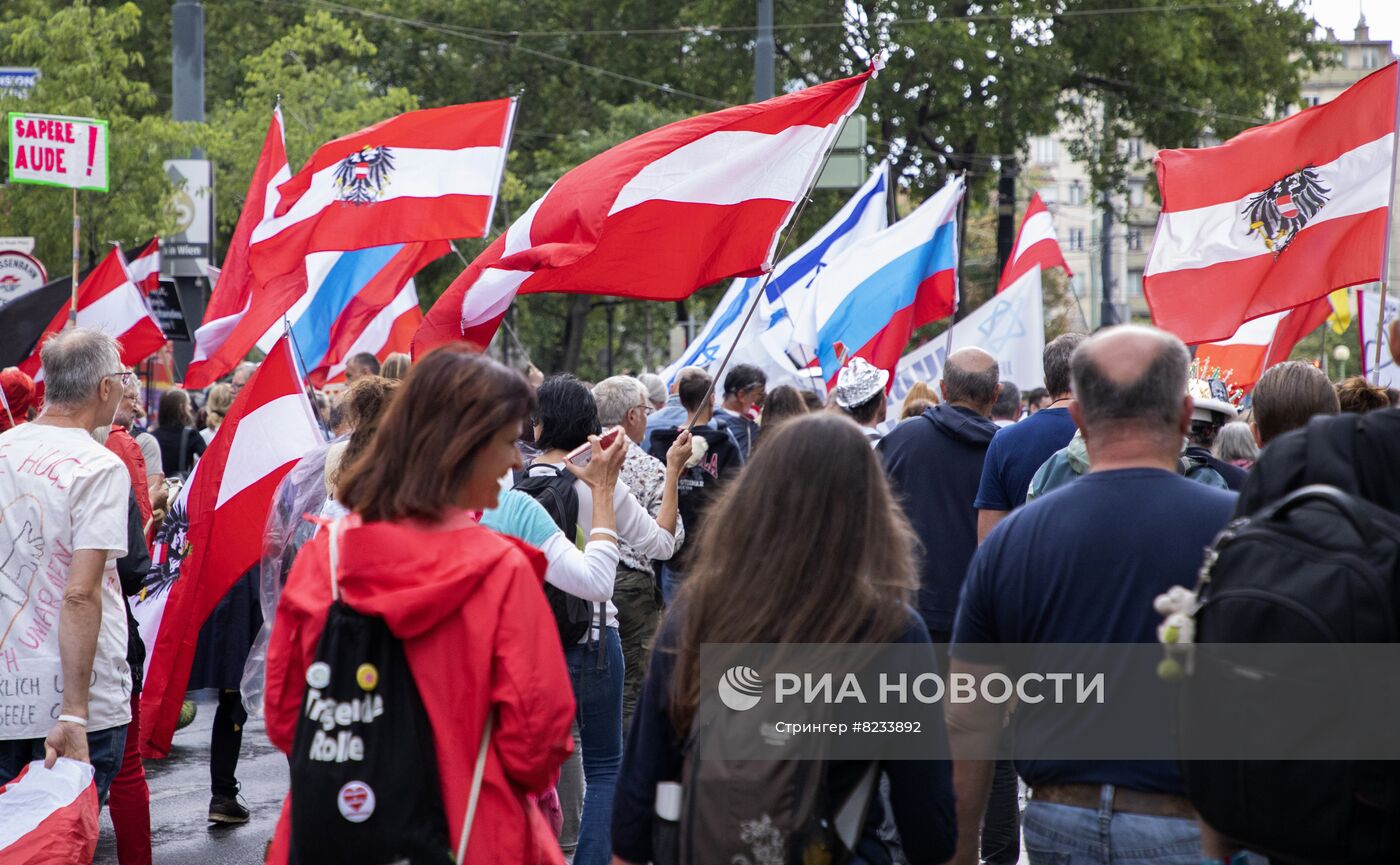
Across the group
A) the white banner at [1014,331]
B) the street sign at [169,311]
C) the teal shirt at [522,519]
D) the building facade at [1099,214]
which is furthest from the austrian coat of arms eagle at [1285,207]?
the building facade at [1099,214]

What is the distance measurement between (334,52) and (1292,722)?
1314 inches

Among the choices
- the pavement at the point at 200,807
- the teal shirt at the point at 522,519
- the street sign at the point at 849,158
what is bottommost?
the pavement at the point at 200,807

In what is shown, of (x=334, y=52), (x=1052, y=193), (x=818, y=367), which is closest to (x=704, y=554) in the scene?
(x=818, y=367)

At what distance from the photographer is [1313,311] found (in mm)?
9789

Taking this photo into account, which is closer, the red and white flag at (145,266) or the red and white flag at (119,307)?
the red and white flag at (119,307)

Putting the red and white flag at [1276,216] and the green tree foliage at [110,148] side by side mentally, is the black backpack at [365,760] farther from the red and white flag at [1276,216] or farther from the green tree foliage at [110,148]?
the green tree foliage at [110,148]

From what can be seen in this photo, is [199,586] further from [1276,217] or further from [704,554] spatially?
[1276,217]

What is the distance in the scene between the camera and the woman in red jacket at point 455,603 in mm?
3020

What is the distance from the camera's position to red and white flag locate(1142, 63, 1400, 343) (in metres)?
8.10

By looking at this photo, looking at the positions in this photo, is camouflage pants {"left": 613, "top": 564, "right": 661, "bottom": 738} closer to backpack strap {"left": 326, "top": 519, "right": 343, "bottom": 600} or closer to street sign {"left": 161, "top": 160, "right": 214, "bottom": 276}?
backpack strap {"left": 326, "top": 519, "right": 343, "bottom": 600}

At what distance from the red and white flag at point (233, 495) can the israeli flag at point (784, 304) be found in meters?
5.73

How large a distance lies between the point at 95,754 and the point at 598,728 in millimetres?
1565

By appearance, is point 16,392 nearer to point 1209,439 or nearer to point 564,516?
point 564,516

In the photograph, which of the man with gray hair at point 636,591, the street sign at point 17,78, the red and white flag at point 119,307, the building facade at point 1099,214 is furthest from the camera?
the building facade at point 1099,214
